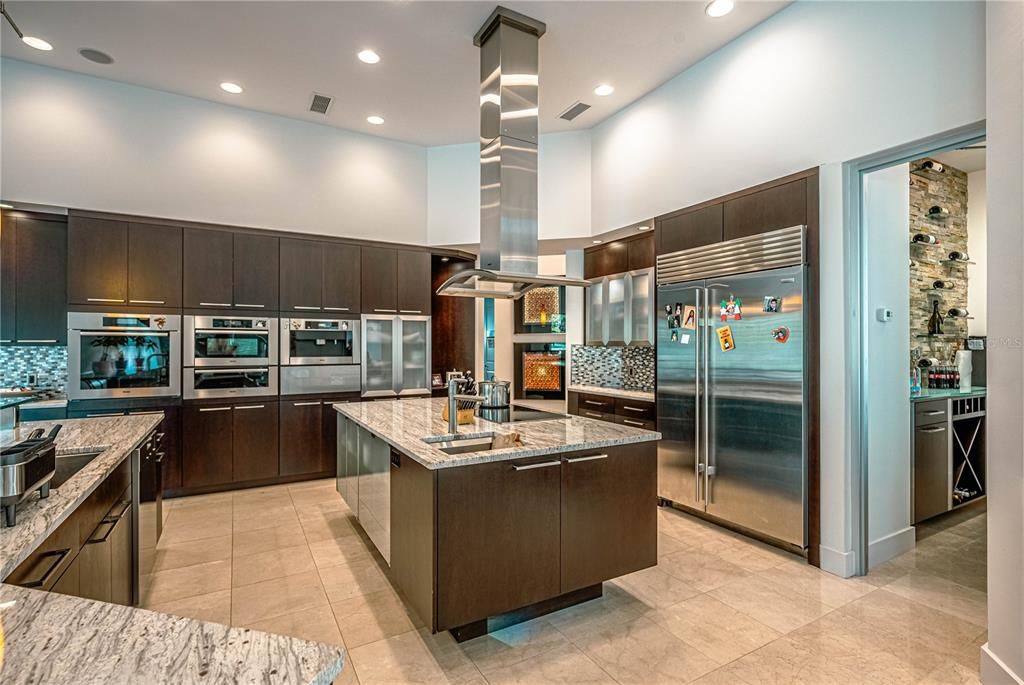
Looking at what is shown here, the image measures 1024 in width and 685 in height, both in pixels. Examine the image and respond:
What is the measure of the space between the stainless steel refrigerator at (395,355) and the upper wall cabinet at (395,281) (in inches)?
4.3

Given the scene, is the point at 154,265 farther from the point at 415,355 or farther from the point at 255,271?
the point at 415,355

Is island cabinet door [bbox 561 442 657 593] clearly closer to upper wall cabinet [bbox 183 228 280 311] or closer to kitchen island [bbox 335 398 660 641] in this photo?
kitchen island [bbox 335 398 660 641]

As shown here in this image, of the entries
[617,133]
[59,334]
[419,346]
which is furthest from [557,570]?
[59,334]

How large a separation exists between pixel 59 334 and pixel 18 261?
0.64 metres

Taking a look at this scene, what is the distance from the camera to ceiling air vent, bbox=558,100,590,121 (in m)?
4.52

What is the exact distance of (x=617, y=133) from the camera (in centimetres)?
474

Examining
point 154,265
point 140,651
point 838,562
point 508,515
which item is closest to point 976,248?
point 838,562

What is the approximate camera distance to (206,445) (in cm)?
441

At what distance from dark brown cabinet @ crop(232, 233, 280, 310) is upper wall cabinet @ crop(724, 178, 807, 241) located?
13.1 ft

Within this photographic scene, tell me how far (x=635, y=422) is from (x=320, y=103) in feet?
13.5

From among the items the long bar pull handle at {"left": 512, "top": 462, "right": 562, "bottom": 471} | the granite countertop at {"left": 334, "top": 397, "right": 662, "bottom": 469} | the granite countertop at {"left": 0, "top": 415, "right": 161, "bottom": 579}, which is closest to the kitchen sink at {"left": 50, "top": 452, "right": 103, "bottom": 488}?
the granite countertop at {"left": 0, "top": 415, "right": 161, "bottom": 579}

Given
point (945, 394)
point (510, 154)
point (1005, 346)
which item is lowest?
point (945, 394)

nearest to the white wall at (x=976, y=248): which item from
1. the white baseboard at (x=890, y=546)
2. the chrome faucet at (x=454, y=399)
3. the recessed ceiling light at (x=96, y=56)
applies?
the white baseboard at (x=890, y=546)

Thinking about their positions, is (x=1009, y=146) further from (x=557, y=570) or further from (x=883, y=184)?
(x=557, y=570)
